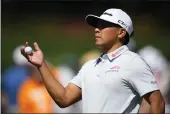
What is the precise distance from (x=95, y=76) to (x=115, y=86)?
0.17m

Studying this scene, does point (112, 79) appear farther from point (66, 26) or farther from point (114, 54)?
point (66, 26)

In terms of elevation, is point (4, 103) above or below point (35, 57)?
below

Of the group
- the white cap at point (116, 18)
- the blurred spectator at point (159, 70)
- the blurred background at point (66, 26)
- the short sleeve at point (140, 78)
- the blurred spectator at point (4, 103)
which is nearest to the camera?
the short sleeve at point (140, 78)

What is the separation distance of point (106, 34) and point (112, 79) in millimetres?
365

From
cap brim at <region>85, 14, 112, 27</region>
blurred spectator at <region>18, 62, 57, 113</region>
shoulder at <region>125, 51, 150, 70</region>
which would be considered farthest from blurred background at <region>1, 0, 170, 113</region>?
shoulder at <region>125, 51, 150, 70</region>

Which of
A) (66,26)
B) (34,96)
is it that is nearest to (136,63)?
(34,96)

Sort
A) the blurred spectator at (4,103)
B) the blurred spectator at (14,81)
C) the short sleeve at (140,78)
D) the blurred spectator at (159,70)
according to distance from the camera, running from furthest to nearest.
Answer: the blurred spectator at (4,103), the blurred spectator at (14,81), the blurred spectator at (159,70), the short sleeve at (140,78)

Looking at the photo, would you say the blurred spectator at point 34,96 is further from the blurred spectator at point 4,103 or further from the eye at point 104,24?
the eye at point 104,24

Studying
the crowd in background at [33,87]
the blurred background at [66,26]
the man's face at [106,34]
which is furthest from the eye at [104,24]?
the blurred background at [66,26]

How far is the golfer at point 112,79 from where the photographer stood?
388cm

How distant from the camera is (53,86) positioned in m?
4.10

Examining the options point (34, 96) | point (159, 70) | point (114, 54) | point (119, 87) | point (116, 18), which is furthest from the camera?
point (159, 70)

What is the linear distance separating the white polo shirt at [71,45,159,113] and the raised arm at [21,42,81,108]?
19cm

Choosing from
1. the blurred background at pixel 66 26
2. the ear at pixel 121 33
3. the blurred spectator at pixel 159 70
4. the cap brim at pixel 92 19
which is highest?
the cap brim at pixel 92 19
